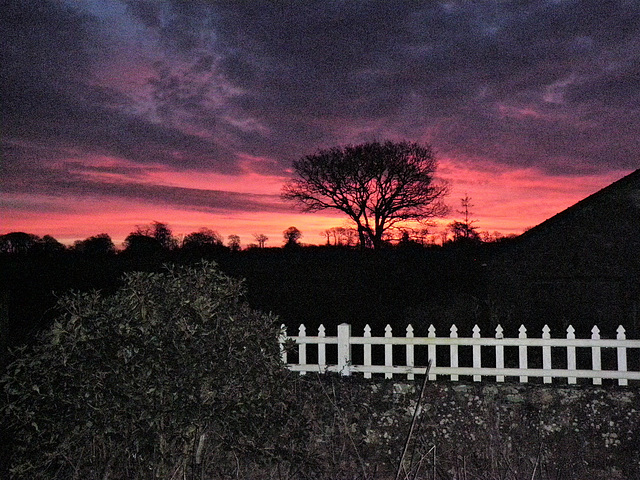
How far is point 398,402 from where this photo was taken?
27.0 ft

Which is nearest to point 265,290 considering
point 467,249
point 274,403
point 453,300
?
point 453,300

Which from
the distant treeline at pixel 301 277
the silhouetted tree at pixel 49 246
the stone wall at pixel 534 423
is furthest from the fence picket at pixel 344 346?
the silhouetted tree at pixel 49 246

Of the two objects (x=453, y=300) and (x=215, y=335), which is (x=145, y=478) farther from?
(x=453, y=300)

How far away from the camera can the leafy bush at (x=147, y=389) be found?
4762 mm

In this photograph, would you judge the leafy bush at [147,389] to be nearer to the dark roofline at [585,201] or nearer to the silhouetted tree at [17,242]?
the dark roofline at [585,201]

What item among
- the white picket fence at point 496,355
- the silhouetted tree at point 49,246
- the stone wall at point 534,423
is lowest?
the stone wall at point 534,423

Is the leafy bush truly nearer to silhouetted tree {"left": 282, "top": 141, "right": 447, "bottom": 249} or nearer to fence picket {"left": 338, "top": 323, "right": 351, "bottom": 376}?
fence picket {"left": 338, "top": 323, "right": 351, "bottom": 376}

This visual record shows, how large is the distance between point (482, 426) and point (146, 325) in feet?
16.8

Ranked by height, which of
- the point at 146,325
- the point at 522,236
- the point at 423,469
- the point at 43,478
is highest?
the point at 522,236

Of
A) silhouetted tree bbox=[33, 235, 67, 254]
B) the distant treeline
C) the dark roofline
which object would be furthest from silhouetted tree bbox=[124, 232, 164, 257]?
the dark roofline

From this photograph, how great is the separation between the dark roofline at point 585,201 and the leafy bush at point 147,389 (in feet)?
33.5

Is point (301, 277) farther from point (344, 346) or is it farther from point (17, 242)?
point (344, 346)

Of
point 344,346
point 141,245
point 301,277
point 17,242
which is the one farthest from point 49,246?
point 344,346

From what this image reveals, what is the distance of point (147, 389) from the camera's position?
4.75 m
